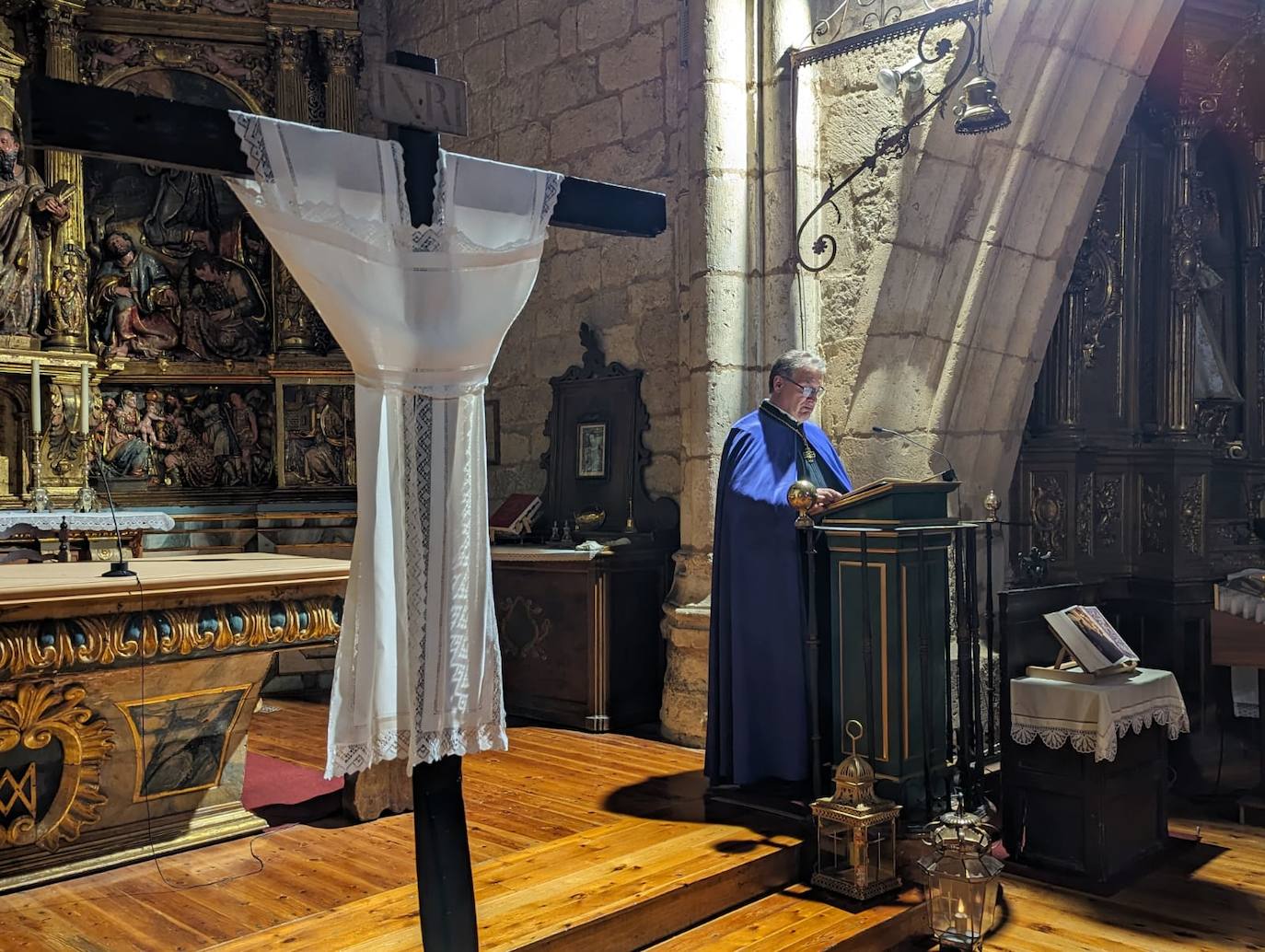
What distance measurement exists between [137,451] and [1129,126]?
5.82 metres

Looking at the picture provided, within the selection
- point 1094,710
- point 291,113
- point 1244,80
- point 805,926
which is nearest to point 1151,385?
point 1244,80

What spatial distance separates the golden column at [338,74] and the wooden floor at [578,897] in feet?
14.9

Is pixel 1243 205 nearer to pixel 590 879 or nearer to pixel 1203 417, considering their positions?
pixel 1203 417

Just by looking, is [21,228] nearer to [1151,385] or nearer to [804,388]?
[804,388]

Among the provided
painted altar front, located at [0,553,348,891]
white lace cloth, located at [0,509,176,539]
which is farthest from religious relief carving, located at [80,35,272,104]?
painted altar front, located at [0,553,348,891]

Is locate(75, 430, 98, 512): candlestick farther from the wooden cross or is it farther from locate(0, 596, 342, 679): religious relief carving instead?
the wooden cross

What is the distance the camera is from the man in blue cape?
13.2 ft

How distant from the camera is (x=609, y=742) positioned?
521 cm

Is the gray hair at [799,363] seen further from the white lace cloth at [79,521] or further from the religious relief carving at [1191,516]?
the white lace cloth at [79,521]

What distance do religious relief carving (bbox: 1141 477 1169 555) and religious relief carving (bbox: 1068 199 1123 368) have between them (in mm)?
709

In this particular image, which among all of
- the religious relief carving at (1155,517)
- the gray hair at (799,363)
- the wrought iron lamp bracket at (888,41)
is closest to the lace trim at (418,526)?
the gray hair at (799,363)

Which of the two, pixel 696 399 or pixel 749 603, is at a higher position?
pixel 696 399

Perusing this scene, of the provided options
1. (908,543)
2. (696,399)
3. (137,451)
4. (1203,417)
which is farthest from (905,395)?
(137,451)

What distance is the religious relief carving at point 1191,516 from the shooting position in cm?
580
